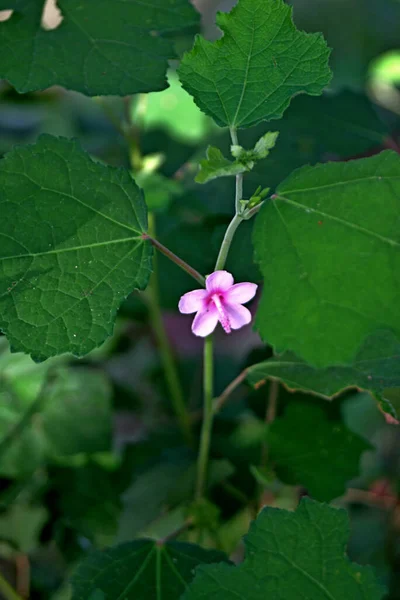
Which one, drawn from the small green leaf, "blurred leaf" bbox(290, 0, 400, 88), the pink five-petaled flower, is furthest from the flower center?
"blurred leaf" bbox(290, 0, 400, 88)

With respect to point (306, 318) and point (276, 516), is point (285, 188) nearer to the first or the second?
point (306, 318)

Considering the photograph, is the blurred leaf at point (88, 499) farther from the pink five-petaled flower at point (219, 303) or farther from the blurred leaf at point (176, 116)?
the blurred leaf at point (176, 116)

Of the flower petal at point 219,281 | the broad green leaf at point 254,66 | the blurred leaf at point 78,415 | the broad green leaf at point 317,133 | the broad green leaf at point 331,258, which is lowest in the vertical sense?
the blurred leaf at point 78,415

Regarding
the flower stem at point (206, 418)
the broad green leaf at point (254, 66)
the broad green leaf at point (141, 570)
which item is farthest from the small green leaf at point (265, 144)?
the broad green leaf at point (141, 570)

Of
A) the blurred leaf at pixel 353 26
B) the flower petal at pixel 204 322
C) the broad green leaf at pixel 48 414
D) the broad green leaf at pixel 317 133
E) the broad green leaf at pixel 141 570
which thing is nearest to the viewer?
the flower petal at pixel 204 322

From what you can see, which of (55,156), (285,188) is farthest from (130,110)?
(285,188)

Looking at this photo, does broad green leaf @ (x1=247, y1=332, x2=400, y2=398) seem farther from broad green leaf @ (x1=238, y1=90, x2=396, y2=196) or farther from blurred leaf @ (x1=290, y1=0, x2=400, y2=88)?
blurred leaf @ (x1=290, y1=0, x2=400, y2=88)
